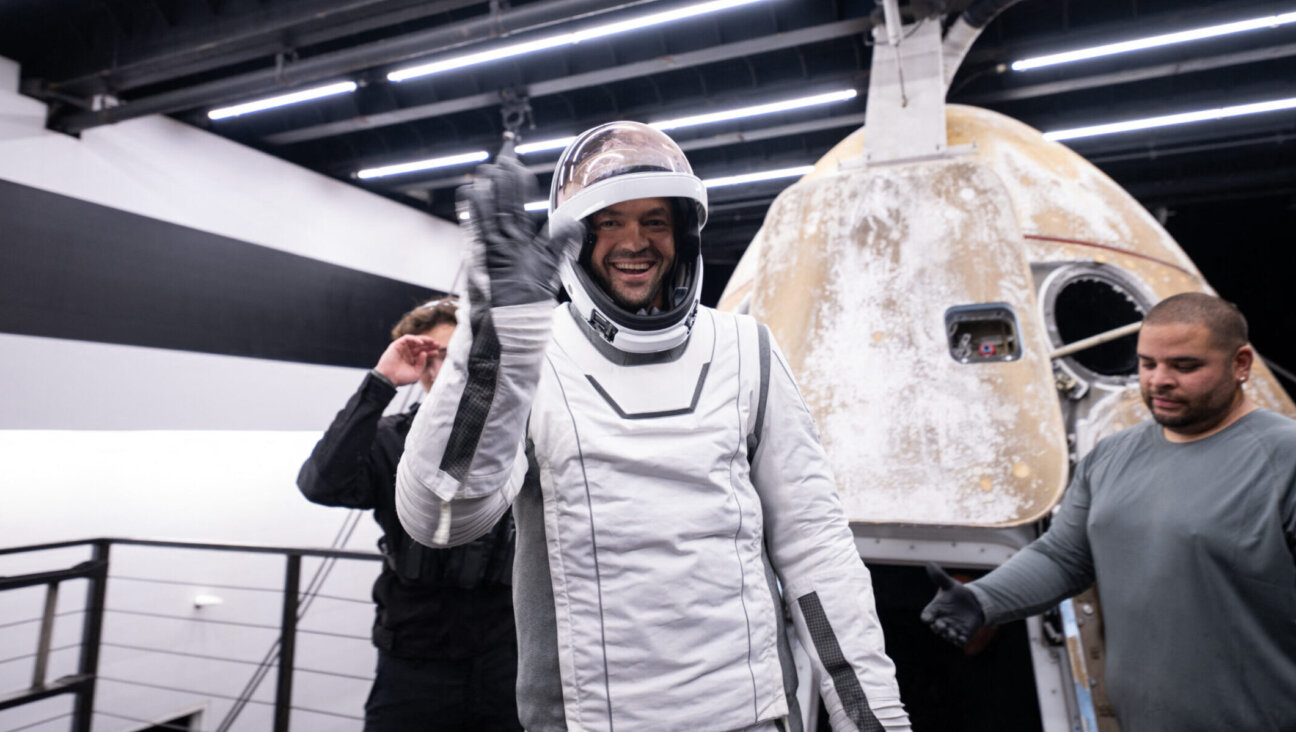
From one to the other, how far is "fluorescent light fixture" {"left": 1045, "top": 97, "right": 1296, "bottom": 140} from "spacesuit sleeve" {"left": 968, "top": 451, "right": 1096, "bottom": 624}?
5739 millimetres

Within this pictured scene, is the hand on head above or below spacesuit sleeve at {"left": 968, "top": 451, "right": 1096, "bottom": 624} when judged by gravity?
above

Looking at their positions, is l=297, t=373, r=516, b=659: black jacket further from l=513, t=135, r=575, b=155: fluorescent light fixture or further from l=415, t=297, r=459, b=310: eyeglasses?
l=513, t=135, r=575, b=155: fluorescent light fixture

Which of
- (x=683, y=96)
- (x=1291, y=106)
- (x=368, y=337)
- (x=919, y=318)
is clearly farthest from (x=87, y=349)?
(x=1291, y=106)

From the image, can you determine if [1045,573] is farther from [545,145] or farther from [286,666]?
[545,145]

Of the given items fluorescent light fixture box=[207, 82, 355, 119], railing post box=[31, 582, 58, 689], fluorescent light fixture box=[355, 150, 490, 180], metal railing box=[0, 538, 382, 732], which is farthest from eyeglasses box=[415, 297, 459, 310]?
fluorescent light fixture box=[355, 150, 490, 180]

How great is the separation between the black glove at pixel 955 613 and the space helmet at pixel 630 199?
114 centimetres

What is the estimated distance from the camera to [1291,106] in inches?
270

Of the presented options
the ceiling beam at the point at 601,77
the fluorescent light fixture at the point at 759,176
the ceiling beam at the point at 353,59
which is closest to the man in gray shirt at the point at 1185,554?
the ceiling beam at the point at 353,59

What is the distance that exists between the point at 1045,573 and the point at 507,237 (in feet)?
5.74

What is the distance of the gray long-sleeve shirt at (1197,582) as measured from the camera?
5.21 ft

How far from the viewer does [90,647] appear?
10.9 ft

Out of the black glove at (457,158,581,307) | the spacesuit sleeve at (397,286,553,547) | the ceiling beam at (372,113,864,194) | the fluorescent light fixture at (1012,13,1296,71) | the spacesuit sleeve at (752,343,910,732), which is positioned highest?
the ceiling beam at (372,113,864,194)

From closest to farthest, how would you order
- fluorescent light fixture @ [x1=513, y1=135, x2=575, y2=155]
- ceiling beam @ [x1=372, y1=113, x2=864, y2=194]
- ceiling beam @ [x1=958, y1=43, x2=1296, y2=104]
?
ceiling beam @ [x1=958, y1=43, x2=1296, y2=104], ceiling beam @ [x1=372, y1=113, x2=864, y2=194], fluorescent light fixture @ [x1=513, y1=135, x2=575, y2=155]

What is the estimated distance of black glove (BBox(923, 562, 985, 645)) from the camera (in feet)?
6.15
